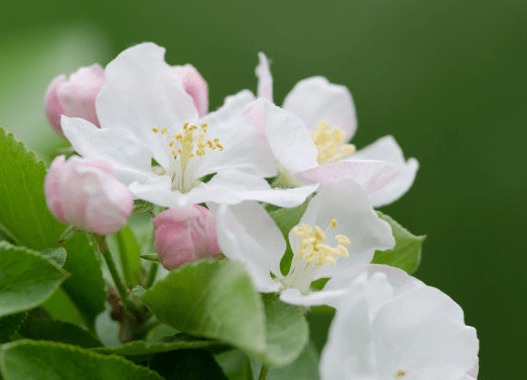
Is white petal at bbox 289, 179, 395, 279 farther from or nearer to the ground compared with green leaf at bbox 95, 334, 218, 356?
farther from the ground

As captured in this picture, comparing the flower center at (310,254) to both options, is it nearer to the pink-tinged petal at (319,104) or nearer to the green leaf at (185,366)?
the green leaf at (185,366)

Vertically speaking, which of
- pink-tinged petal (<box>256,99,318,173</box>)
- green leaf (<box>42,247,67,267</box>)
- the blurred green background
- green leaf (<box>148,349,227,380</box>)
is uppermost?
pink-tinged petal (<box>256,99,318,173</box>)

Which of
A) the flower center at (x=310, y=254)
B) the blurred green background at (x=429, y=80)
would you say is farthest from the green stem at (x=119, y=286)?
the blurred green background at (x=429, y=80)

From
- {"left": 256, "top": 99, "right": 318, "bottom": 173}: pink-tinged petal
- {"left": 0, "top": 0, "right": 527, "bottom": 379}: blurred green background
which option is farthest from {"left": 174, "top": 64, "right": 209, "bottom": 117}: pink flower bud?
{"left": 0, "top": 0, "right": 527, "bottom": 379}: blurred green background

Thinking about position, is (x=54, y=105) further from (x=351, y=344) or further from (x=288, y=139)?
(x=351, y=344)

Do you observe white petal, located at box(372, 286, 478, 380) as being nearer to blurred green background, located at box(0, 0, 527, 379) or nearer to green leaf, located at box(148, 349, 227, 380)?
green leaf, located at box(148, 349, 227, 380)

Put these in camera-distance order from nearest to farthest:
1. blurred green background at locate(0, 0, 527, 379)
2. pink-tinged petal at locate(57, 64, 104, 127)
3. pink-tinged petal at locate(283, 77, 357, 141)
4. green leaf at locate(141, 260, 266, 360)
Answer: green leaf at locate(141, 260, 266, 360) < pink-tinged petal at locate(57, 64, 104, 127) < pink-tinged petal at locate(283, 77, 357, 141) < blurred green background at locate(0, 0, 527, 379)

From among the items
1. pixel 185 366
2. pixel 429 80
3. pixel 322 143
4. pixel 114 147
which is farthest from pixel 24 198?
pixel 429 80

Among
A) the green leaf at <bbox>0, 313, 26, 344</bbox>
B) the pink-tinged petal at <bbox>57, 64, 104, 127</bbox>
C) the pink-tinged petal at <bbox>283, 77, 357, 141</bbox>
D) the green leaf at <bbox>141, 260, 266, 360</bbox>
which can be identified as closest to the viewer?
the green leaf at <bbox>141, 260, 266, 360</bbox>
